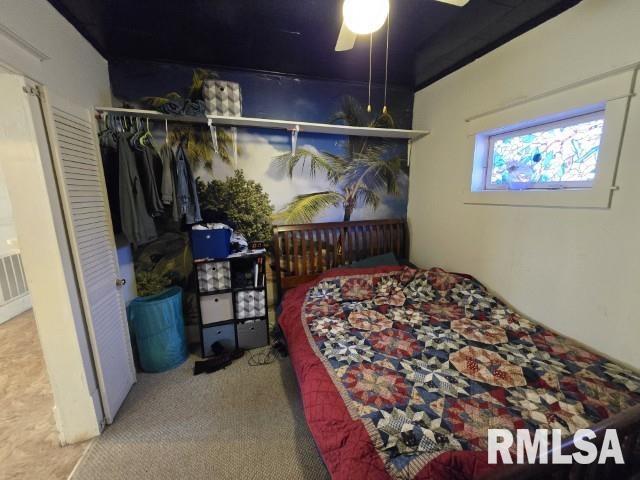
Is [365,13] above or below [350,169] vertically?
above

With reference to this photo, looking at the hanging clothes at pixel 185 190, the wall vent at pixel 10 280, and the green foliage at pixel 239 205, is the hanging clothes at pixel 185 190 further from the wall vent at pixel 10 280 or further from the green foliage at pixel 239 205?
the wall vent at pixel 10 280

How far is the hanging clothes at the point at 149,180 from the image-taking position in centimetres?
188

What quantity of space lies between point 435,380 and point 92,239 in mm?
2138

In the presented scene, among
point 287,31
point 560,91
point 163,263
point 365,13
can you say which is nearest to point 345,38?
point 365,13

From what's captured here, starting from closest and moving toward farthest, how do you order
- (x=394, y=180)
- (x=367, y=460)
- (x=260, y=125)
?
(x=367, y=460), (x=260, y=125), (x=394, y=180)

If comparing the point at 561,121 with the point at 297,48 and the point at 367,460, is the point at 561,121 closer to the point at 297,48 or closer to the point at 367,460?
the point at 297,48

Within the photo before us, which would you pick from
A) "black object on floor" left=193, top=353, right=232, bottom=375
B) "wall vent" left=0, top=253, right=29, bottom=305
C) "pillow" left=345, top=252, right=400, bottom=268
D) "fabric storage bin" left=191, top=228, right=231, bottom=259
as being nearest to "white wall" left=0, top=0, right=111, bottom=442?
"black object on floor" left=193, top=353, right=232, bottom=375

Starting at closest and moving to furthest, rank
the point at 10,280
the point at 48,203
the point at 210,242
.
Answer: the point at 48,203, the point at 210,242, the point at 10,280

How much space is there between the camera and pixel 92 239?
1575 millimetres

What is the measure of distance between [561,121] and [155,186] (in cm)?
285

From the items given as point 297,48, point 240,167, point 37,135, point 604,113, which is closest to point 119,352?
point 37,135

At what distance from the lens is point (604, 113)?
4.60 feet

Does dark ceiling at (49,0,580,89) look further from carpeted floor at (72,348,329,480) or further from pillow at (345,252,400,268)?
carpeted floor at (72,348,329,480)

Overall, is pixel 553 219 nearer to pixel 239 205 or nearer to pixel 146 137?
pixel 239 205
